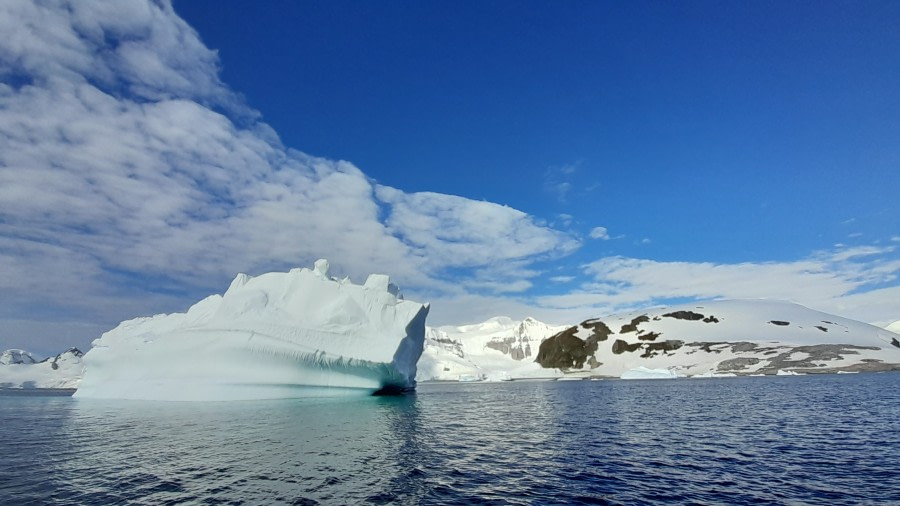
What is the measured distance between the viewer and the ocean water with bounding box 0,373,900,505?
13555 mm

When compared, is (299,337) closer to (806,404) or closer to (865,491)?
(865,491)

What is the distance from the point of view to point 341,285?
2136 inches

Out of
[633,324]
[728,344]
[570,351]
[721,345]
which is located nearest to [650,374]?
[721,345]

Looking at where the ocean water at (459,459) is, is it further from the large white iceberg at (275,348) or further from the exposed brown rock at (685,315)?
the exposed brown rock at (685,315)

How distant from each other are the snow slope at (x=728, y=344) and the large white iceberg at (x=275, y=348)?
119762mm

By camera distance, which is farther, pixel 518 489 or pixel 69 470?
pixel 69 470

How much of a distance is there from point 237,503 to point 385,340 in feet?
120

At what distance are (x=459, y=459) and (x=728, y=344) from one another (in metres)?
166

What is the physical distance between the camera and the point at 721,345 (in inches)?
6122

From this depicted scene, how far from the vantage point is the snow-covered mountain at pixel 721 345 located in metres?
132

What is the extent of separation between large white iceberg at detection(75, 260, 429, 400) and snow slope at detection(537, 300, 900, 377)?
11976 centimetres

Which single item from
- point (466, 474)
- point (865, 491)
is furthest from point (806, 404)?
point (466, 474)

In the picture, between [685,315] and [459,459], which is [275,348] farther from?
[685,315]

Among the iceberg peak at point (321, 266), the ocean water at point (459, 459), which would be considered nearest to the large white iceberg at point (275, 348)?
the iceberg peak at point (321, 266)
